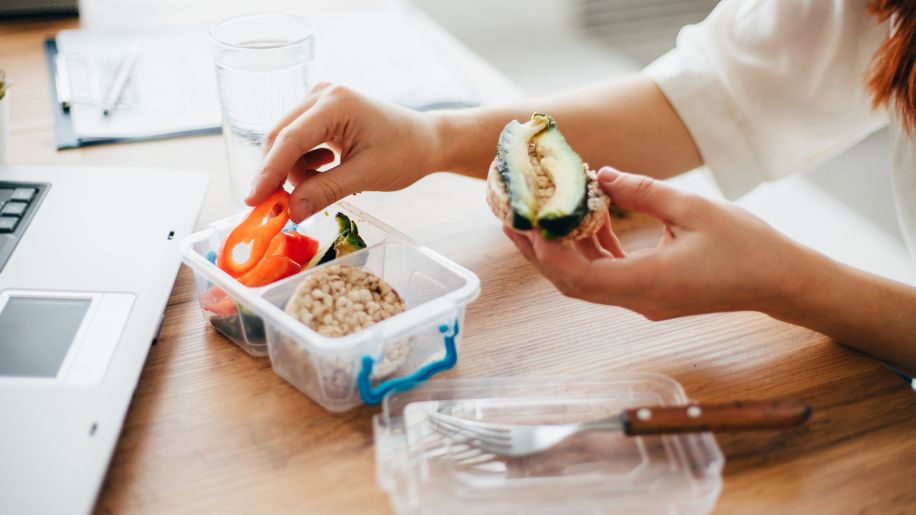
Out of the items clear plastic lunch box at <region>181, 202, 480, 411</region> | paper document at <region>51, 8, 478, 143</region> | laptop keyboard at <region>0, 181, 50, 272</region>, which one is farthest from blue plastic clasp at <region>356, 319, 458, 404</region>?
paper document at <region>51, 8, 478, 143</region>

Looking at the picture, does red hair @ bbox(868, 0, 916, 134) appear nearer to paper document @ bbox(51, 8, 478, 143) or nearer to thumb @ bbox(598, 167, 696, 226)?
thumb @ bbox(598, 167, 696, 226)

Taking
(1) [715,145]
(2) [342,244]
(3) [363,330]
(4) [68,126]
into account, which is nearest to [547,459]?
(3) [363,330]

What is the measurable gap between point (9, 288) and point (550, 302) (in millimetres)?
499

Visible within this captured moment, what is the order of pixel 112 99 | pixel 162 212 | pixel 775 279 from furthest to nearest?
pixel 112 99, pixel 162 212, pixel 775 279

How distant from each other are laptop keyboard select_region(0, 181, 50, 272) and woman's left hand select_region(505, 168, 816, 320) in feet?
1.63

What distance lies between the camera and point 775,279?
0.69 metres

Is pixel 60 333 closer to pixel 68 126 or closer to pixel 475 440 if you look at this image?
pixel 475 440

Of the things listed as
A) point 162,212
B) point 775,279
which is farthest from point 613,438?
point 162,212

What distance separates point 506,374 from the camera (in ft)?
2.24

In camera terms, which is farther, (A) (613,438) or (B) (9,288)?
(B) (9,288)

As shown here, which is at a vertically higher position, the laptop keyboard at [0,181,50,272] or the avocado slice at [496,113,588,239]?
the avocado slice at [496,113,588,239]

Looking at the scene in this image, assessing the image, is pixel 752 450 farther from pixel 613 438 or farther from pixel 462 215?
pixel 462 215

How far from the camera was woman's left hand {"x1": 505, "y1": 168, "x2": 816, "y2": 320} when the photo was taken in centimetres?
64

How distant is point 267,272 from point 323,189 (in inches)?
3.9
